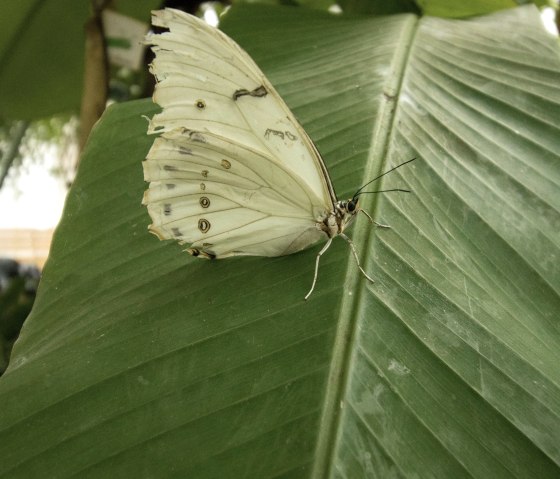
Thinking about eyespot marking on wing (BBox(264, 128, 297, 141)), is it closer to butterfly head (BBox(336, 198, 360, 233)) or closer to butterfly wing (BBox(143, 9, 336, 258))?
butterfly wing (BBox(143, 9, 336, 258))

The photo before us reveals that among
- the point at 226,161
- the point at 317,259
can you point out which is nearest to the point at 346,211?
the point at 317,259

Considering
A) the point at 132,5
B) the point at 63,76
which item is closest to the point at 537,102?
the point at 132,5

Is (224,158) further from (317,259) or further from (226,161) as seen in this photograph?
(317,259)

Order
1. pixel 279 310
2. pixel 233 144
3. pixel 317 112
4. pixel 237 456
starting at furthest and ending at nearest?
pixel 317 112 < pixel 233 144 < pixel 279 310 < pixel 237 456

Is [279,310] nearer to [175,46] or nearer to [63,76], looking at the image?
[175,46]

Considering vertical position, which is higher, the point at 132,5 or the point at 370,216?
the point at 132,5

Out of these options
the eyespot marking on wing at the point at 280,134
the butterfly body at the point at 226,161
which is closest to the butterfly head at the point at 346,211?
the butterfly body at the point at 226,161

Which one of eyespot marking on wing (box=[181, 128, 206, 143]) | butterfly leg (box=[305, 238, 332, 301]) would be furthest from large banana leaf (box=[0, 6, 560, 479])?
eyespot marking on wing (box=[181, 128, 206, 143])

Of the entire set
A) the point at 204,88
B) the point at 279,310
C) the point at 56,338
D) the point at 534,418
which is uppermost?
the point at 204,88
